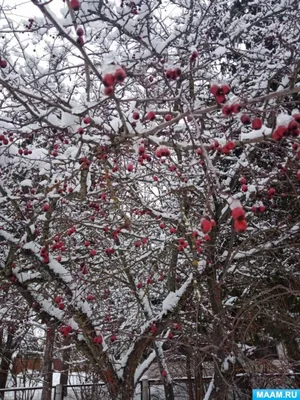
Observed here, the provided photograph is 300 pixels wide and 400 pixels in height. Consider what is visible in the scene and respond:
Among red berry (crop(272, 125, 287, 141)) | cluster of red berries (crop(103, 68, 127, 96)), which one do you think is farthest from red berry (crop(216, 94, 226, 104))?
cluster of red berries (crop(103, 68, 127, 96))

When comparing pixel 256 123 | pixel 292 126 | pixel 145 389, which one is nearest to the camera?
pixel 292 126

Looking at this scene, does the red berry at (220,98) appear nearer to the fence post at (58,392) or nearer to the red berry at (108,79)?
the red berry at (108,79)

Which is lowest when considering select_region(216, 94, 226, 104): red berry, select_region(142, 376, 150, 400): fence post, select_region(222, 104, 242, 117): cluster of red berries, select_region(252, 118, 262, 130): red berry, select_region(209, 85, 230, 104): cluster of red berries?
select_region(142, 376, 150, 400): fence post

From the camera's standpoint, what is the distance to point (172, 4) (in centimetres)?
495

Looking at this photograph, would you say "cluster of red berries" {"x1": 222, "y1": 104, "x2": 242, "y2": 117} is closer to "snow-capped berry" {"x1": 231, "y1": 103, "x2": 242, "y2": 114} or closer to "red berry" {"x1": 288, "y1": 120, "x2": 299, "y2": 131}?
"snow-capped berry" {"x1": 231, "y1": 103, "x2": 242, "y2": 114}

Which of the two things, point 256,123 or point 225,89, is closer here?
point 225,89

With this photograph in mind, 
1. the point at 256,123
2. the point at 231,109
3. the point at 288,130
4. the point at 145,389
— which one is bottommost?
the point at 145,389

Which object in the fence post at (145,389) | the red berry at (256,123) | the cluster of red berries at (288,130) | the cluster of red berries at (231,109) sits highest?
the red berry at (256,123)

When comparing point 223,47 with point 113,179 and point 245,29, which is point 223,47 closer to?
point 245,29

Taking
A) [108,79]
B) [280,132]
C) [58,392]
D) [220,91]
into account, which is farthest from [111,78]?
[58,392]

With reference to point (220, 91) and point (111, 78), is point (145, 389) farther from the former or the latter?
point (111, 78)

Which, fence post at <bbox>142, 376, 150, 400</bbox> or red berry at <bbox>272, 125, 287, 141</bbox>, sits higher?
red berry at <bbox>272, 125, 287, 141</bbox>

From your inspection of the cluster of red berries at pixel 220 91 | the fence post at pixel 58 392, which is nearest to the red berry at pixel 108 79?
the cluster of red berries at pixel 220 91

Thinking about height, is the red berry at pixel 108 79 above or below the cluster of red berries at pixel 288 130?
above
